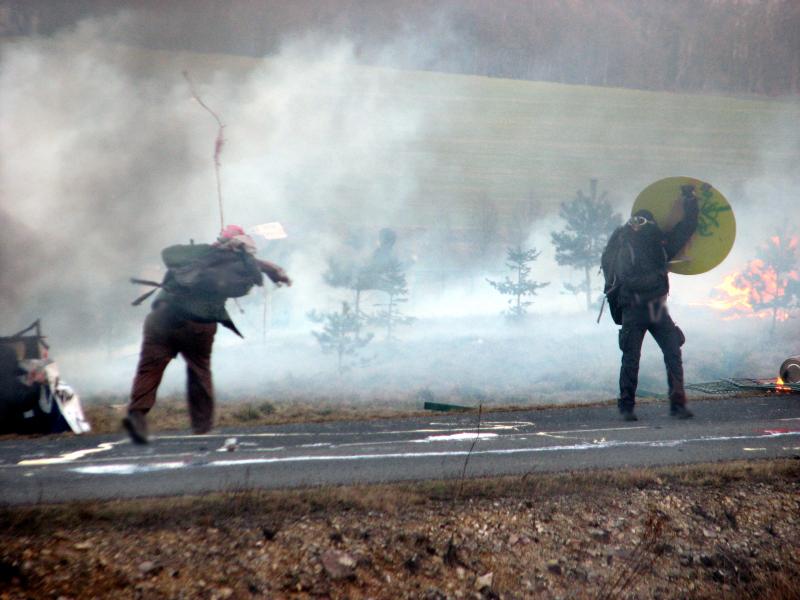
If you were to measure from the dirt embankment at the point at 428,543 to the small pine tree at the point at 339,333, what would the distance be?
90.4 feet

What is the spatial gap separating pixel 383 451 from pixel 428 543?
3964 mm

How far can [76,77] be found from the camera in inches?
570

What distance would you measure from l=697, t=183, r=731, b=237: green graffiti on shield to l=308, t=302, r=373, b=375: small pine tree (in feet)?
99.4

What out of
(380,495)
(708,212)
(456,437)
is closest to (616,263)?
(708,212)

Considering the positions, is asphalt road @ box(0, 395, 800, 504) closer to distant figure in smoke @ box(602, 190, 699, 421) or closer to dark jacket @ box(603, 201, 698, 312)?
distant figure in smoke @ box(602, 190, 699, 421)

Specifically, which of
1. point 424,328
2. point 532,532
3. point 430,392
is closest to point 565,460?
point 532,532

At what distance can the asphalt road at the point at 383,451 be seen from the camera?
1023 cm

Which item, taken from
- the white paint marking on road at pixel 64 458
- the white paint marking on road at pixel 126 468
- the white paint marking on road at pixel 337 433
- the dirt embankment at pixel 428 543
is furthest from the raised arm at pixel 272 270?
the white paint marking on road at pixel 337 433

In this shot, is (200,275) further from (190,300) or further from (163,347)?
(163,347)

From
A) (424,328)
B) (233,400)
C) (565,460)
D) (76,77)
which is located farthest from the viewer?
(424,328)

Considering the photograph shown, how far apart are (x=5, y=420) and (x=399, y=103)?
120ft

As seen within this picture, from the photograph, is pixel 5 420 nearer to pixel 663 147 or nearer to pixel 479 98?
pixel 479 98

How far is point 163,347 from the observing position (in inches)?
234

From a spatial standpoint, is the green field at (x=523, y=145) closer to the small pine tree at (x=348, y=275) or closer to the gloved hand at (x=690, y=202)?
the small pine tree at (x=348, y=275)
